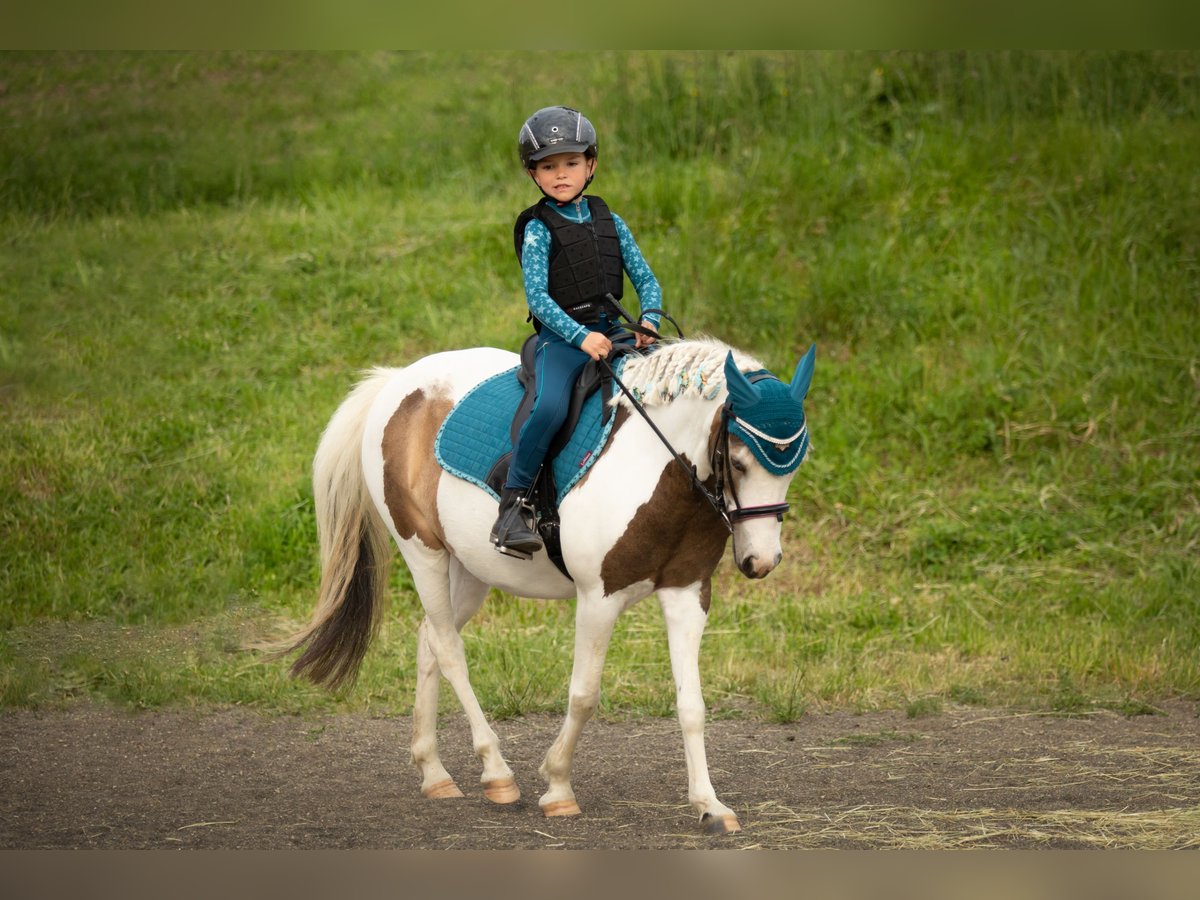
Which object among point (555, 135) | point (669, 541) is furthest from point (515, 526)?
point (555, 135)

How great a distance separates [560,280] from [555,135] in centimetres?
53

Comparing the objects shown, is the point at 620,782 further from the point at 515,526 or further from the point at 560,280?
the point at 560,280

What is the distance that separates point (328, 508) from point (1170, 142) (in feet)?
26.6

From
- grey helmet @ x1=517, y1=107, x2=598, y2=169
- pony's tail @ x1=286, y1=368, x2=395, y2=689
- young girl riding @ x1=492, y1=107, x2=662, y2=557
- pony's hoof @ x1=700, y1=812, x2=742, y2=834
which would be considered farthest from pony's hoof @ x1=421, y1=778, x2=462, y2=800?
grey helmet @ x1=517, y1=107, x2=598, y2=169

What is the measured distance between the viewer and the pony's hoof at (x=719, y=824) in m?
4.69

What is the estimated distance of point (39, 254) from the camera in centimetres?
1088

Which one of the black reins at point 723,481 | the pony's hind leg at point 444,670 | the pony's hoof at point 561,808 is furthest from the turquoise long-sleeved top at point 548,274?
the pony's hoof at point 561,808

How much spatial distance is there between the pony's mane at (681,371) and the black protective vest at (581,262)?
32cm

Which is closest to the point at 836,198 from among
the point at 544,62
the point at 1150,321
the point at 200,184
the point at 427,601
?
the point at 1150,321

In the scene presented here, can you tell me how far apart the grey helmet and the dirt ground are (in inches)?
97.9

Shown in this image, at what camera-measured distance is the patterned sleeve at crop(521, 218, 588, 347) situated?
4.86 meters

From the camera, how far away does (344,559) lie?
5965 mm

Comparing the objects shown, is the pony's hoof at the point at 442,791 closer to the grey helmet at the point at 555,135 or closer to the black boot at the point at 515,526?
the black boot at the point at 515,526

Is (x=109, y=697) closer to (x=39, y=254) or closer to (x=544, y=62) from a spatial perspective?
(x=39, y=254)
